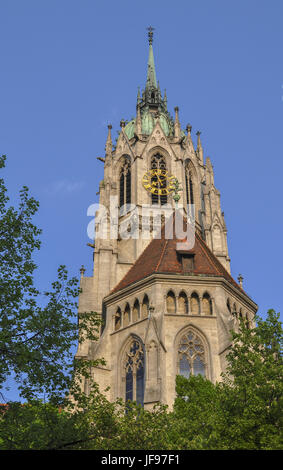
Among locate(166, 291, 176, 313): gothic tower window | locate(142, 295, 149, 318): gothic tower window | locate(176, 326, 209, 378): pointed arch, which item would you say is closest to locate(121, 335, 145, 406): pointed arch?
locate(142, 295, 149, 318): gothic tower window

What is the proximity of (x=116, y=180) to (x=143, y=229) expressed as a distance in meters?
6.50

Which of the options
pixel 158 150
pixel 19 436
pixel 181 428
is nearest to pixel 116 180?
pixel 158 150

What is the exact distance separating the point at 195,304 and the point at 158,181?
1638cm

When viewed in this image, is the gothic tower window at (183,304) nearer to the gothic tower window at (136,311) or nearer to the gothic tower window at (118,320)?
the gothic tower window at (136,311)

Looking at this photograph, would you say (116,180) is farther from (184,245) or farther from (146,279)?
(146,279)

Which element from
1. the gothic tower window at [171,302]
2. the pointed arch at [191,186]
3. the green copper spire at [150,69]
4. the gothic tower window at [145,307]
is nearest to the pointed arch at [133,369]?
the gothic tower window at [145,307]

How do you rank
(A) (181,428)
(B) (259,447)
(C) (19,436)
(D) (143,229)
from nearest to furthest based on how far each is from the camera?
1. (C) (19,436)
2. (B) (259,447)
3. (A) (181,428)
4. (D) (143,229)

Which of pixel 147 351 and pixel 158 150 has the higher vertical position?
pixel 158 150

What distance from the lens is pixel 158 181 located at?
4403 centimetres

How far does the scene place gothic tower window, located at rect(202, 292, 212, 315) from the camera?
29672mm

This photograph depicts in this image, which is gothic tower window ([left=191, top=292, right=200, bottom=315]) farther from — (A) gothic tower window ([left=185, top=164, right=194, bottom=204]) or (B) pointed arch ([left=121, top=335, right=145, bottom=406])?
(A) gothic tower window ([left=185, top=164, right=194, bottom=204])

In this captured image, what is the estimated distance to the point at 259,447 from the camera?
15438 mm

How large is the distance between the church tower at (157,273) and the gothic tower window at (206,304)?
0.19ft

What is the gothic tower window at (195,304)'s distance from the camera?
97.0 feet
